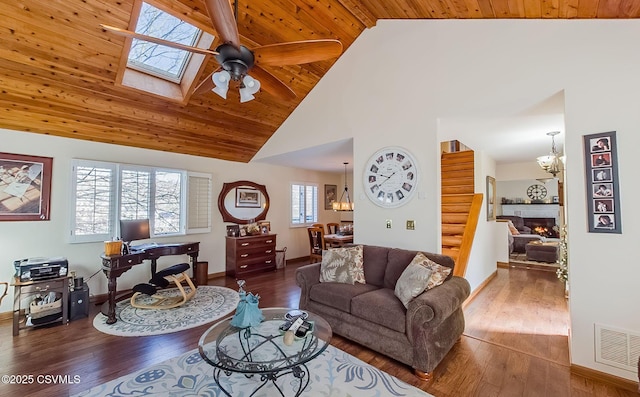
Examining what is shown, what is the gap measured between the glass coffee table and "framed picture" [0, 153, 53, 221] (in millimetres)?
3323

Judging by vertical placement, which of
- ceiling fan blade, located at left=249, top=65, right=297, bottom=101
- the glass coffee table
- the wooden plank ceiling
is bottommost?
the glass coffee table

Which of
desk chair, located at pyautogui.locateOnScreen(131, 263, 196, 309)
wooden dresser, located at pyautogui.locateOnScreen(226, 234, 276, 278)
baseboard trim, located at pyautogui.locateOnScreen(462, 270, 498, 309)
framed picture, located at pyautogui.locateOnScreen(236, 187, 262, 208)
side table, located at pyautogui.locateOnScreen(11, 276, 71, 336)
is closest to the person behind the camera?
side table, located at pyautogui.locateOnScreen(11, 276, 71, 336)

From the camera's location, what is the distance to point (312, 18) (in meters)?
3.40

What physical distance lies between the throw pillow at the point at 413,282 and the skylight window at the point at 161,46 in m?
3.71

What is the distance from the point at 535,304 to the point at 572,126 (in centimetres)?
274

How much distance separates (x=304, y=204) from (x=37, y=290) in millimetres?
5063

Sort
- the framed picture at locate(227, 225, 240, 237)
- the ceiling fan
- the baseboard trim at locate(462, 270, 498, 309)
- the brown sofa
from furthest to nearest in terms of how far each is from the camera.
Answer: the framed picture at locate(227, 225, 240, 237) → the baseboard trim at locate(462, 270, 498, 309) → the brown sofa → the ceiling fan

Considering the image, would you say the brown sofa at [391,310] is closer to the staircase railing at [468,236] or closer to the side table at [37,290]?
the staircase railing at [468,236]

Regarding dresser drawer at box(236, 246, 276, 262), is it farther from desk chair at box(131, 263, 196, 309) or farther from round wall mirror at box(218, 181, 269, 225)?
desk chair at box(131, 263, 196, 309)

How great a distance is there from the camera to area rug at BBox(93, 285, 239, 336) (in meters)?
3.08

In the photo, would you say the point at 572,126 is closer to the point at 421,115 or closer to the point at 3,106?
the point at 421,115

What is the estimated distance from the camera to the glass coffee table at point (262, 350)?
169 centimetres

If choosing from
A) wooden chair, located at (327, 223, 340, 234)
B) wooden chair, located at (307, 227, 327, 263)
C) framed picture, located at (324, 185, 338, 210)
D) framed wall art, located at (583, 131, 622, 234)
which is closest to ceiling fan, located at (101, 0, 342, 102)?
framed wall art, located at (583, 131, 622, 234)


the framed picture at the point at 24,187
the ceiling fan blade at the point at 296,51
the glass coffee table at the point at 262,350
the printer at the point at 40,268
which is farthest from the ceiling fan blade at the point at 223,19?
the framed picture at the point at 24,187
